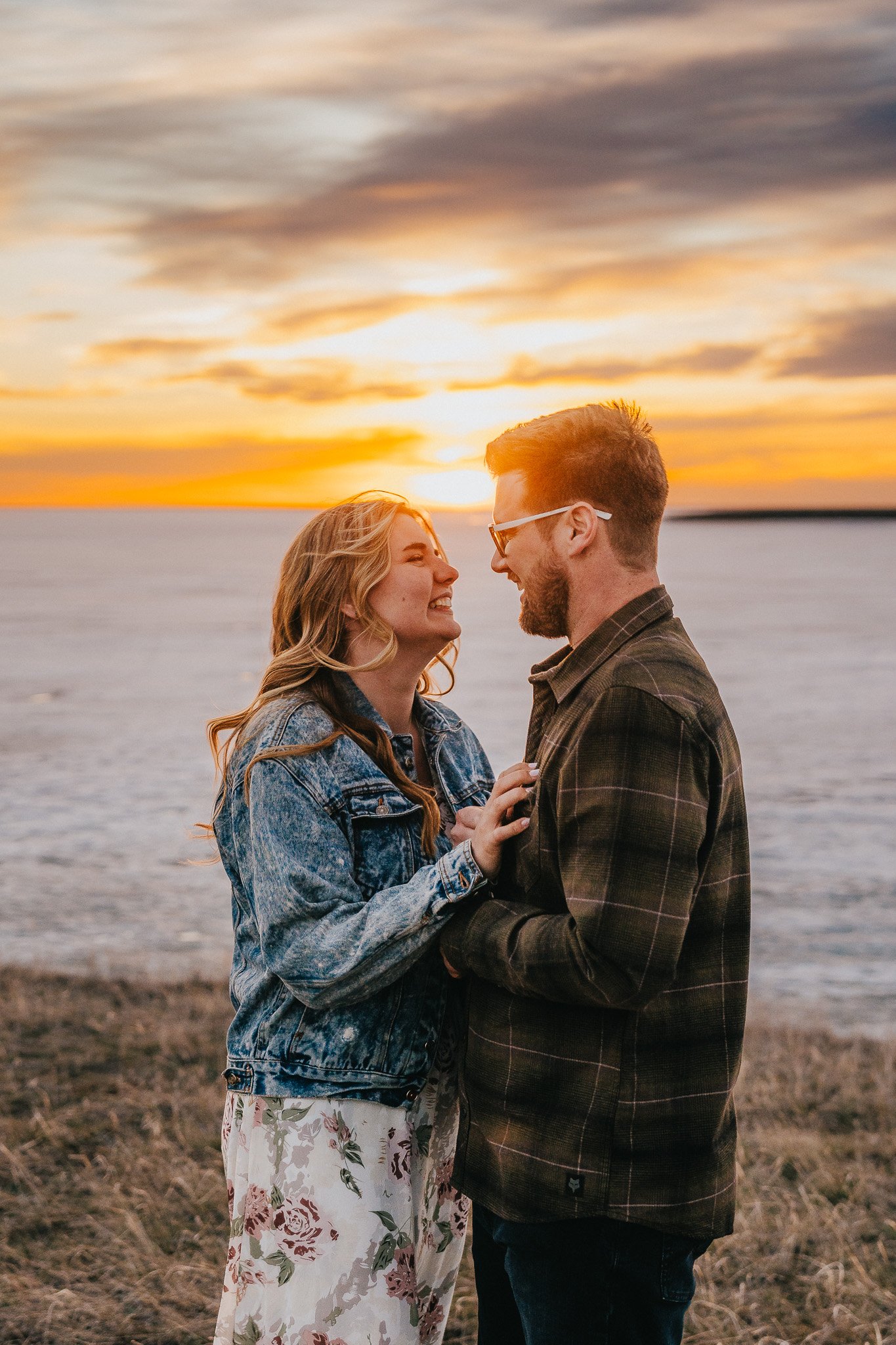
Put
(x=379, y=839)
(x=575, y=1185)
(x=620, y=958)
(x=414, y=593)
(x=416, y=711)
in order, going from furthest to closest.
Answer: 1. (x=416, y=711)
2. (x=414, y=593)
3. (x=379, y=839)
4. (x=575, y=1185)
5. (x=620, y=958)

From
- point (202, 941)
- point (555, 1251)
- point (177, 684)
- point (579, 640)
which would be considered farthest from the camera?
point (177, 684)

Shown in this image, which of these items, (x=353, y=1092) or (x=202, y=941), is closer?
(x=353, y=1092)

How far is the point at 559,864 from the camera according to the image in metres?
2.62

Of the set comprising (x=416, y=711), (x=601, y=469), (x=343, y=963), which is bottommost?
(x=343, y=963)

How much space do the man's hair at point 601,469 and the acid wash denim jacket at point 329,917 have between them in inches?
32.3

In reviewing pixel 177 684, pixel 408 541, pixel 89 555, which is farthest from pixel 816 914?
pixel 89 555

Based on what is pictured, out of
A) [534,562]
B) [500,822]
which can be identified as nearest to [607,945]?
[500,822]

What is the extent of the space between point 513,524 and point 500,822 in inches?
27.7

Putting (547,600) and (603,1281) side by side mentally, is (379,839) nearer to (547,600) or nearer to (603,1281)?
(547,600)

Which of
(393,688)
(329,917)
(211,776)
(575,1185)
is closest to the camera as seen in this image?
(575,1185)

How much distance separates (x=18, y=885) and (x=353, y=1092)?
11.4 metres

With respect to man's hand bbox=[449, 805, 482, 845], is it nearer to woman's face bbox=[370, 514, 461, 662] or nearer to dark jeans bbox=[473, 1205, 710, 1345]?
woman's face bbox=[370, 514, 461, 662]

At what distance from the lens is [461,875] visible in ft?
9.05

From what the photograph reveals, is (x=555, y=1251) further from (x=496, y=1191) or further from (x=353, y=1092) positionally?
(x=353, y=1092)
